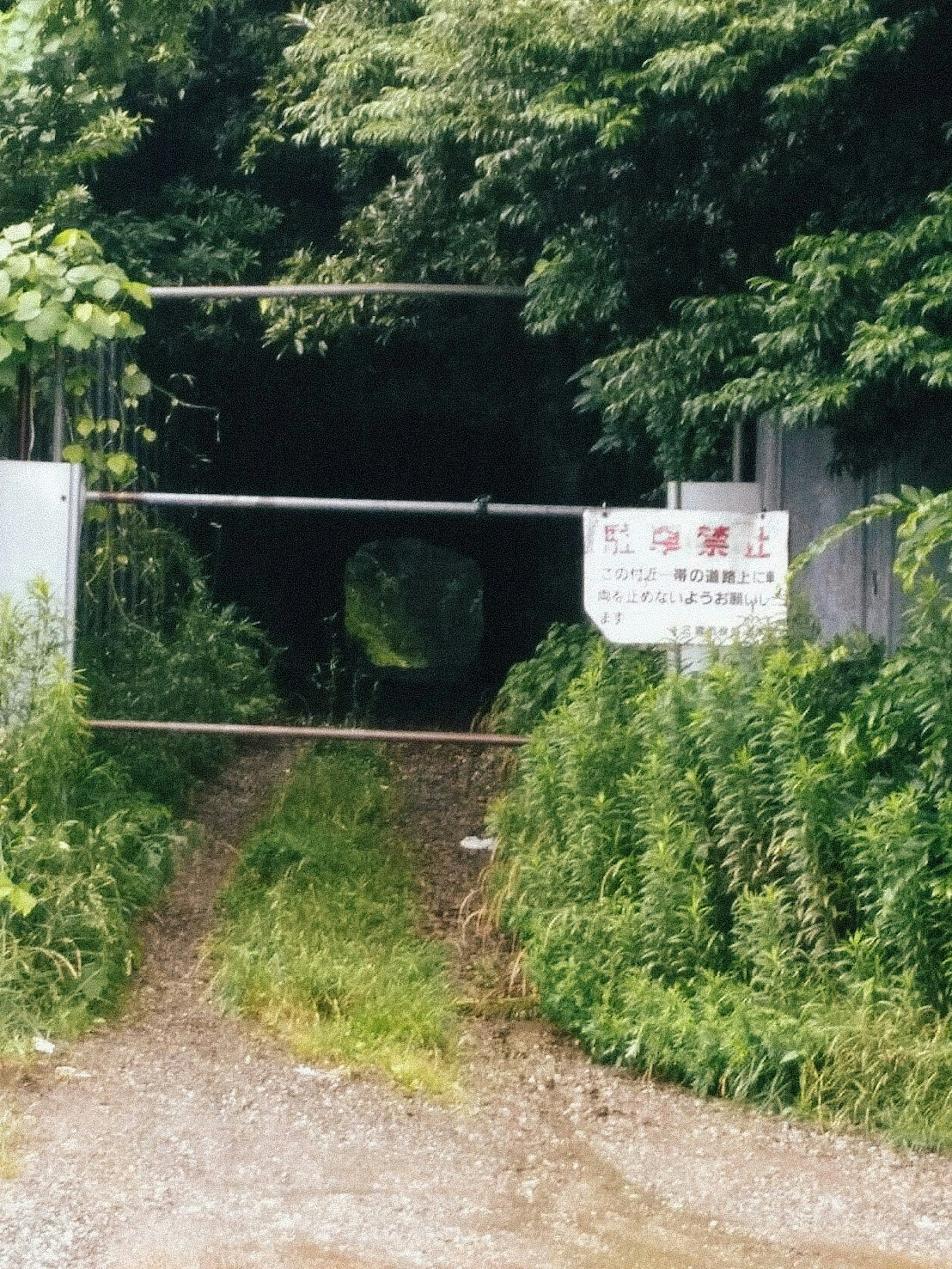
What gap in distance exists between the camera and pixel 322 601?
16.4 metres

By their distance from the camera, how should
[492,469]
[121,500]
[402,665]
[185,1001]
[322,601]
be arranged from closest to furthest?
[185,1001] → [121,500] → [492,469] → [322,601] → [402,665]

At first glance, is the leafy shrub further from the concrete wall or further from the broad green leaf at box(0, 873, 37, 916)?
the broad green leaf at box(0, 873, 37, 916)

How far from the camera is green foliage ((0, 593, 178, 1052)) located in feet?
18.8

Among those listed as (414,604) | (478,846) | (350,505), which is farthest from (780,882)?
(414,604)

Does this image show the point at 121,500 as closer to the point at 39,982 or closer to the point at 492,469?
the point at 39,982

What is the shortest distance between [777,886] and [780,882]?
0.02 meters

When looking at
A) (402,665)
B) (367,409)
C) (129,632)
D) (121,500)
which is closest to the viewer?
(121,500)

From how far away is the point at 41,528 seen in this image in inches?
269

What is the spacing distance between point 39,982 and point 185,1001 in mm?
604

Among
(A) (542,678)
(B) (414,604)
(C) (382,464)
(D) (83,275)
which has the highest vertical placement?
(D) (83,275)

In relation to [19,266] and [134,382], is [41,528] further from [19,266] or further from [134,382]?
[19,266]

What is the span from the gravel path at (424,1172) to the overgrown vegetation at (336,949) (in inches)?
5.0

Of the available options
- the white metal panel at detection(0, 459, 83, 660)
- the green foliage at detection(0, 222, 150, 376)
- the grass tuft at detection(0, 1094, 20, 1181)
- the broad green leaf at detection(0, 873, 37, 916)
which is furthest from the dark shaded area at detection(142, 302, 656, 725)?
the grass tuft at detection(0, 1094, 20, 1181)

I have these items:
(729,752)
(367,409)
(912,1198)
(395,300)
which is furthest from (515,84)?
(367,409)
